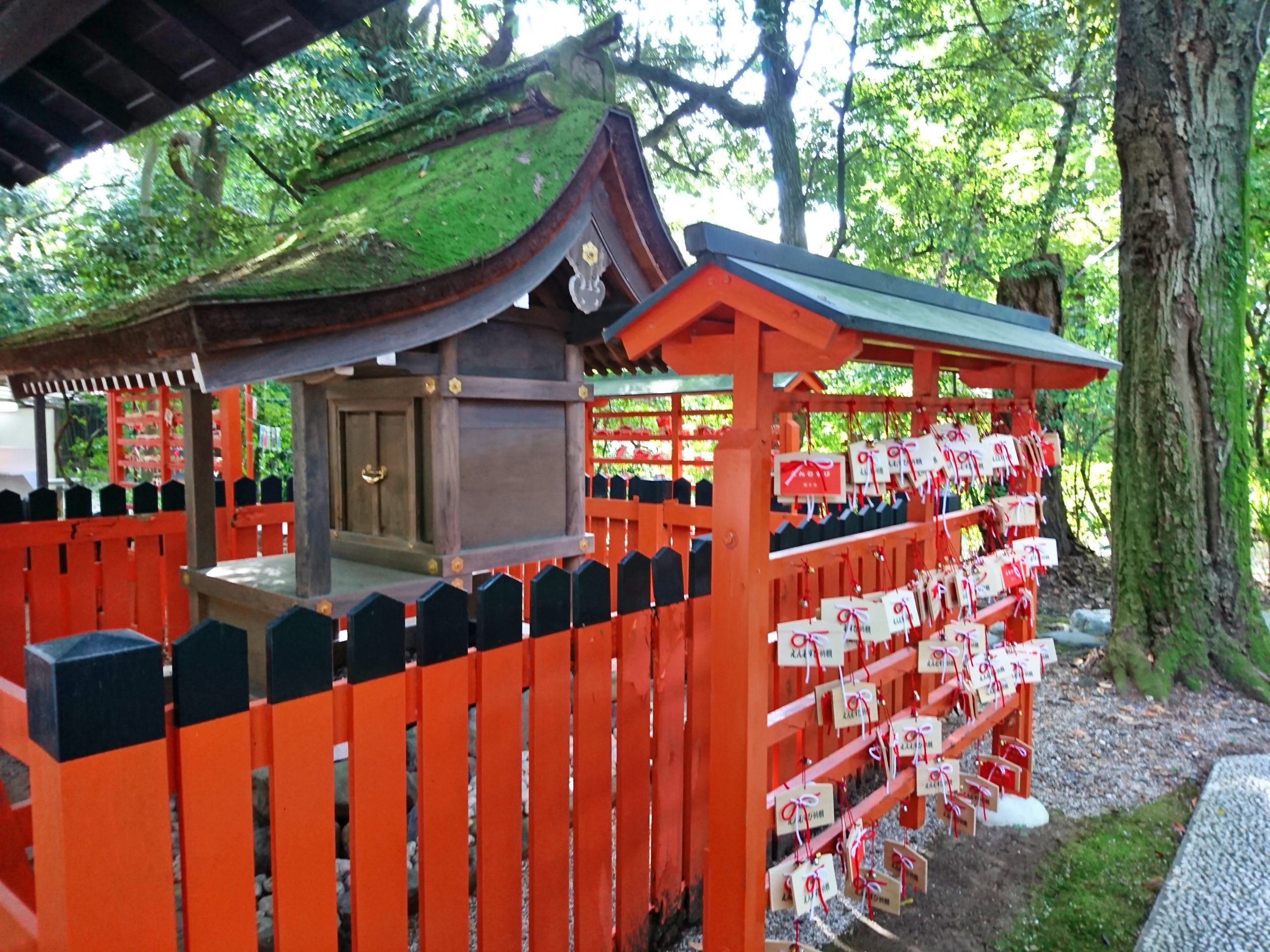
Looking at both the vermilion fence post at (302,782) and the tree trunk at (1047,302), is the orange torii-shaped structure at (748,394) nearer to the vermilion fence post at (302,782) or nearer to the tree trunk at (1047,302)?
the vermilion fence post at (302,782)

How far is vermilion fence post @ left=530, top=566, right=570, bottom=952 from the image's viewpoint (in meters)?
1.99

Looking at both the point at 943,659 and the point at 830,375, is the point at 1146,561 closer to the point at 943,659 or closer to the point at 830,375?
the point at 943,659

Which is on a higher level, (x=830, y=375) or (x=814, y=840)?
(x=830, y=375)

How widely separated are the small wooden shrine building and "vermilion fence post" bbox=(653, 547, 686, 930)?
1631mm

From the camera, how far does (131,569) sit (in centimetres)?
452

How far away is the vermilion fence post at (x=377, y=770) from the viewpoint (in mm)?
1618

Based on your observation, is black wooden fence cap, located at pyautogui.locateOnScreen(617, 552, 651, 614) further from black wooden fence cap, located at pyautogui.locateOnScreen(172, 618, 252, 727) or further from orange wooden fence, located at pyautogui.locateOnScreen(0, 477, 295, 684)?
orange wooden fence, located at pyautogui.locateOnScreen(0, 477, 295, 684)

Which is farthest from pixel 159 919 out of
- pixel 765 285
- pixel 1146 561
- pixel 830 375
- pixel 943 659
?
pixel 830 375

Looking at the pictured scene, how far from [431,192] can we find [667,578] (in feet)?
9.12

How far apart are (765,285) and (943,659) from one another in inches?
68.4

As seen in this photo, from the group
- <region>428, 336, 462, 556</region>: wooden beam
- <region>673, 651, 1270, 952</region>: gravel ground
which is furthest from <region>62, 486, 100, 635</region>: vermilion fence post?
<region>673, 651, 1270, 952</region>: gravel ground

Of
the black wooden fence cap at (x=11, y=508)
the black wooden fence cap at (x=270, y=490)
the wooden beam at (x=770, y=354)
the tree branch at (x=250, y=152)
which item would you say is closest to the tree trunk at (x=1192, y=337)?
the wooden beam at (x=770, y=354)

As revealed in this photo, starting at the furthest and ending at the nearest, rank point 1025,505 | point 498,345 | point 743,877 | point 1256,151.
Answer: point 1256,151 → point 498,345 → point 1025,505 → point 743,877

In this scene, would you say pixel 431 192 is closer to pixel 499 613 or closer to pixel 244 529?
pixel 244 529
